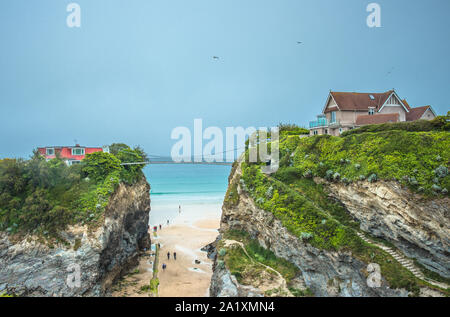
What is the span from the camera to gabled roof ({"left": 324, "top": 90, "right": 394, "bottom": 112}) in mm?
38375

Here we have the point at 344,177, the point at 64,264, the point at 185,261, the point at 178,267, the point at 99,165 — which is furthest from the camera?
the point at 185,261

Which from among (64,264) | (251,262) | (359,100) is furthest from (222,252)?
(359,100)

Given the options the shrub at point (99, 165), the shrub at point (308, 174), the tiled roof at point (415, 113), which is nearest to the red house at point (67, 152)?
the shrub at point (99, 165)

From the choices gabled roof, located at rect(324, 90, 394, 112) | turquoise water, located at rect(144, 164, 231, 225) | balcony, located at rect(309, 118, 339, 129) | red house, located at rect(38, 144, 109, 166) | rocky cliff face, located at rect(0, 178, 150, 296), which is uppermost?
gabled roof, located at rect(324, 90, 394, 112)

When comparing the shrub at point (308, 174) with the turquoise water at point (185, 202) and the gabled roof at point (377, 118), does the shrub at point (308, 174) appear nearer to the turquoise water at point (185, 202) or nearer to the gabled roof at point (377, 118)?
the gabled roof at point (377, 118)

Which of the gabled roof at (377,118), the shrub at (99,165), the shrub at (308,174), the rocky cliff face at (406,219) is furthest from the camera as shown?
the gabled roof at (377,118)

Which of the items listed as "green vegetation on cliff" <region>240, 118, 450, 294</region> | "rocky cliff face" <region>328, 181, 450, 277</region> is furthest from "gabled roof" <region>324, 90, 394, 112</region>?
"rocky cliff face" <region>328, 181, 450, 277</region>

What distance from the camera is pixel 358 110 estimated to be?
38469 millimetres

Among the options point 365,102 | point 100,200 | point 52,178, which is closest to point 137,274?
point 100,200

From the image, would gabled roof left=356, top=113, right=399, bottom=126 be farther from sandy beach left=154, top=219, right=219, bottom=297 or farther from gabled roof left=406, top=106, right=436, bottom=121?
sandy beach left=154, top=219, right=219, bottom=297

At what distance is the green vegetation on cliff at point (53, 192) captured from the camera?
90.2 feet

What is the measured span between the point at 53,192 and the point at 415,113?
46.8 meters

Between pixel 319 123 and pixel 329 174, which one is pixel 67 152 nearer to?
pixel 329 174

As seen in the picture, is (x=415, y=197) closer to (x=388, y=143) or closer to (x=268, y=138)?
(x=388, y=143)
